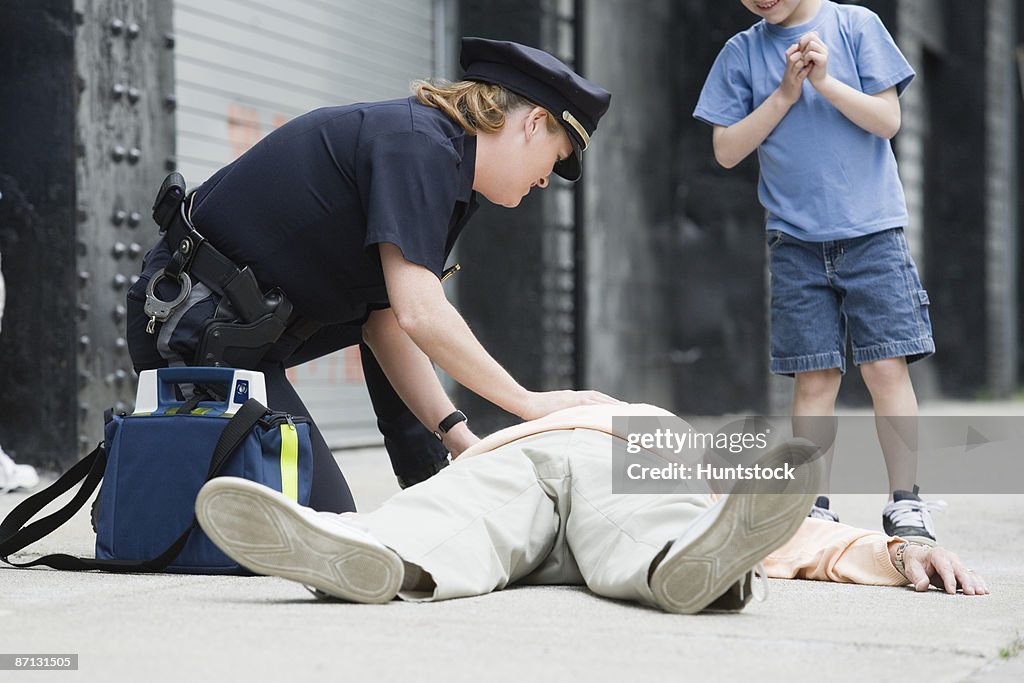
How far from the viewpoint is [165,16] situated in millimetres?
4992

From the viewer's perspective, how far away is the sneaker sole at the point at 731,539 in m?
1.90

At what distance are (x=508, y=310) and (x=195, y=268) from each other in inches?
175

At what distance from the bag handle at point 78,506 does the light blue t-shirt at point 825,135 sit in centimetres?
161

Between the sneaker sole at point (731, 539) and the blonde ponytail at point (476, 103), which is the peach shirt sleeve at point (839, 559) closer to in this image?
the sneaker sole at point (731, 539)

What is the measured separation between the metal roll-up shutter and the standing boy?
2842 millimetres

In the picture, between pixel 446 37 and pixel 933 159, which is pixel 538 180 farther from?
pixel 933 159

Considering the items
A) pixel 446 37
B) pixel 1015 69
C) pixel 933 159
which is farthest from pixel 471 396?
pixel 1015 69

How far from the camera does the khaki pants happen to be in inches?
84.9

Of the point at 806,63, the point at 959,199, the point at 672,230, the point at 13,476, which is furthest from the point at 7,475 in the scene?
the point at 959,199

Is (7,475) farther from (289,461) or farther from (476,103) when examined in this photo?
(476,103)

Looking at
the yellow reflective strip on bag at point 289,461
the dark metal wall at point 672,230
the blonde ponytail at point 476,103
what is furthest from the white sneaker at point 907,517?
the dark metal wall at point 672,230

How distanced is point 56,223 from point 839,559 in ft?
10.2

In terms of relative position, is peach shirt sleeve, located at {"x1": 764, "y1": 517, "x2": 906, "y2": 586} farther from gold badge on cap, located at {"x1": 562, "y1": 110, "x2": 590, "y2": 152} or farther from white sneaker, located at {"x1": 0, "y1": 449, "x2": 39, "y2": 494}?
white sneaker, located at {"x1": 0, "y1": 449, "x2": 39, "y2": 494}

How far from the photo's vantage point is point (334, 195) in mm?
2771
